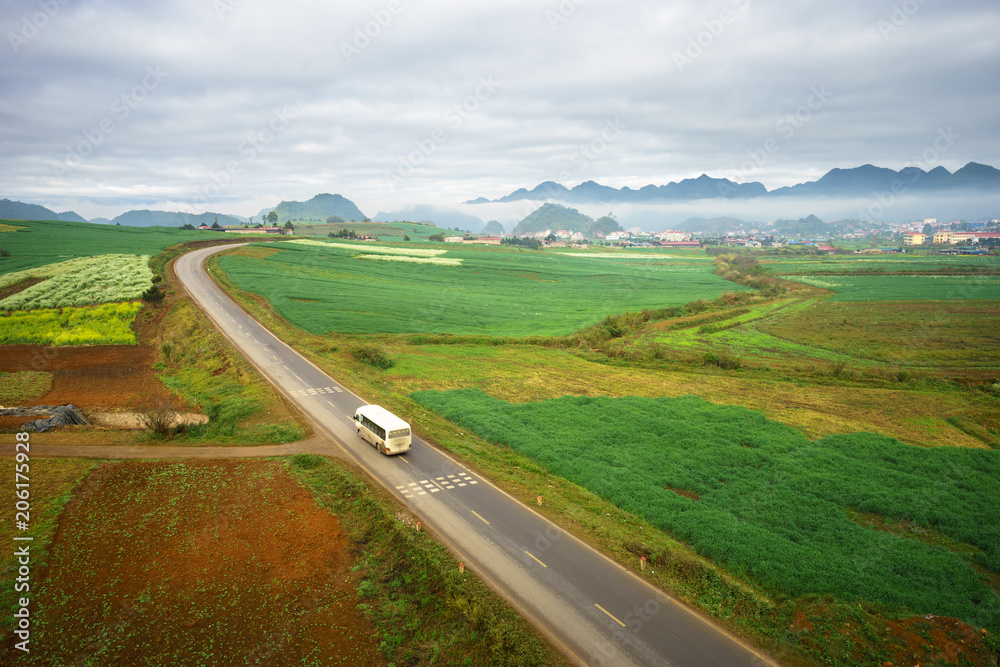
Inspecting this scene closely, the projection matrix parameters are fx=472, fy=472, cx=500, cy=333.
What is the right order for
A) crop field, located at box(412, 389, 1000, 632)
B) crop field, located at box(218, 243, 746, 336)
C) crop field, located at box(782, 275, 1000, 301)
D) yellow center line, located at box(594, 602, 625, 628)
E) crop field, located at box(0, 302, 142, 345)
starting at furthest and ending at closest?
crop field, located at box(782, 275, 1000, 301)
crop field, located at box(218, 243, 746, 336)
crop field, located at box(0, 302, 142, 345)
crop field, located at box(412, 389, 1000, 632)
yellow center line, located at box(594, 602, 625, 628)

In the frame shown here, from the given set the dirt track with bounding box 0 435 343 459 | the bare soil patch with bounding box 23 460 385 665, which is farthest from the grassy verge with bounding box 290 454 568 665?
the dirt track with bounding box 0 435 343 459

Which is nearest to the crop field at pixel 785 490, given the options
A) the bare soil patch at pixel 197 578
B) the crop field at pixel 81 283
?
the bare soil patch at pixel 197 578

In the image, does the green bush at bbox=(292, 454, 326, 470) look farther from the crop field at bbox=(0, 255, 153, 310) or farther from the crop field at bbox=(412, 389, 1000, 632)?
the crop field at bbox=(0, 255, 153, 310)

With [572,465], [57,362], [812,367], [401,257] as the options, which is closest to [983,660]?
[572,465]

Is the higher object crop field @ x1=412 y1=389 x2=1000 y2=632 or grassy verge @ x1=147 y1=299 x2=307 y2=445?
grassy verge @ x1=147 y1=299 x2=307 y2=445

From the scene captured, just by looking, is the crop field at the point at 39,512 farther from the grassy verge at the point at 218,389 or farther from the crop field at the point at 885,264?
the crop field at the point at 885,264

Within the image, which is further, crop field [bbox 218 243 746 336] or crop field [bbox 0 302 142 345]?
crop field [bbox 218 243 746 336]

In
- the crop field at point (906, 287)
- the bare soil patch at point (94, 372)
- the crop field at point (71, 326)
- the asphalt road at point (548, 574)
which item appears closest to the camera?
the asphalt road at point (548, 574)

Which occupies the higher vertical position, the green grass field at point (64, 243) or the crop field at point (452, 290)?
the green grass field at point (64, 243)
